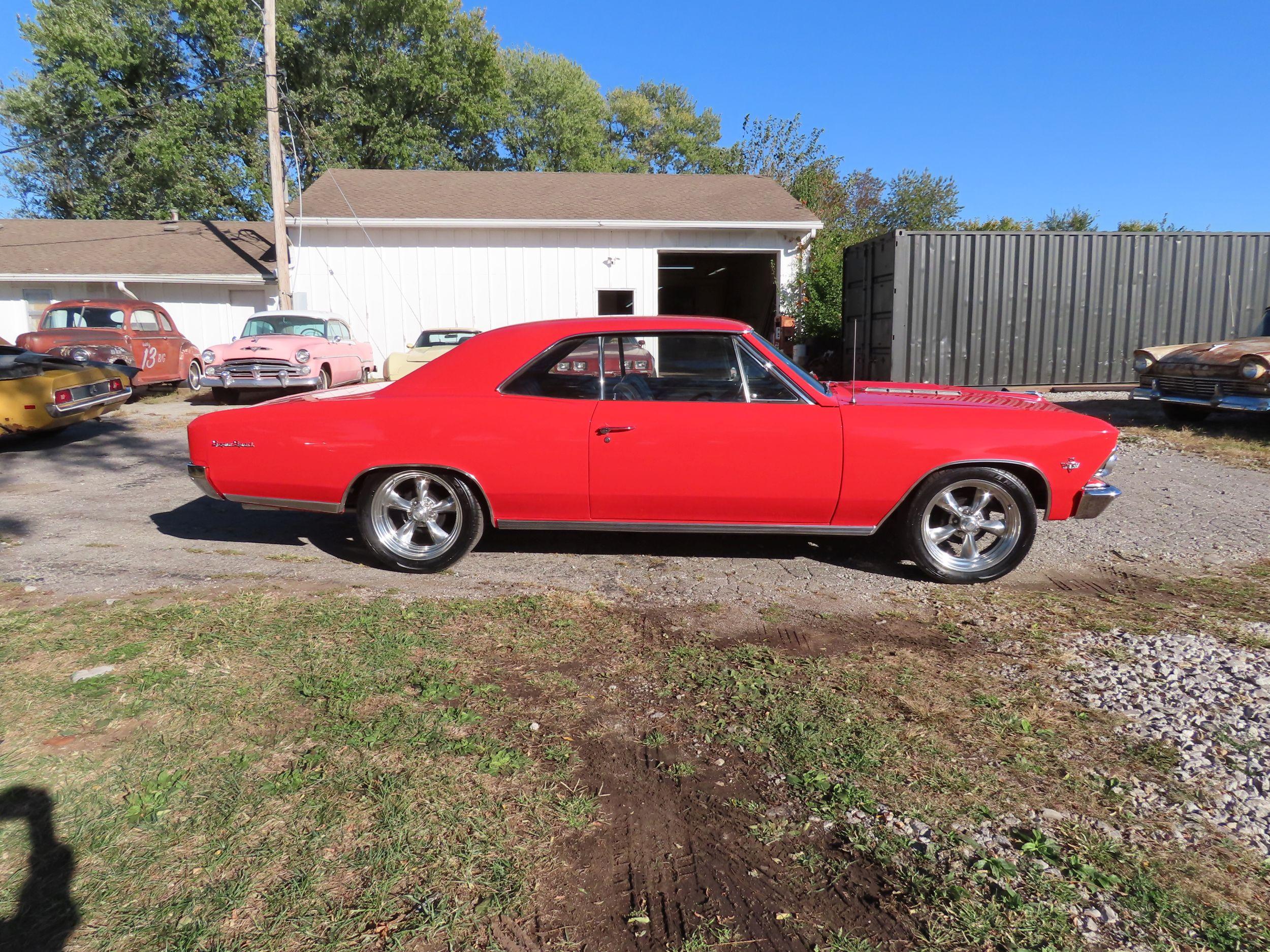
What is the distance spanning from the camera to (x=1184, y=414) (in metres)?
11.3

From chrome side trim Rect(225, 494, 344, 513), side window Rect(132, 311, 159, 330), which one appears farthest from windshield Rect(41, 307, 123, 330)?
A: chrome side trim Rect(225, 494, 344, 513)

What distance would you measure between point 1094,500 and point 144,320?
15870 millimetres

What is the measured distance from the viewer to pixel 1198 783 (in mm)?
2699

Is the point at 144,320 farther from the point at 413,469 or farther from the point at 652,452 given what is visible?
the point at 652,452

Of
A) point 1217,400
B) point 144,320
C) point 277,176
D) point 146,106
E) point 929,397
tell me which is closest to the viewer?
point 929,397

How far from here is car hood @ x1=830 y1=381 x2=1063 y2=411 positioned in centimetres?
479

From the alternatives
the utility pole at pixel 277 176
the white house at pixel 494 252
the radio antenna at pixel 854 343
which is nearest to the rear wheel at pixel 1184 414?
the radio antenna at pixel 854 343

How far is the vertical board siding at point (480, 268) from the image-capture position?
58.5ft

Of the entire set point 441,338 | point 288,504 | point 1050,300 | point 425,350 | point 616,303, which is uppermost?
point 616,303

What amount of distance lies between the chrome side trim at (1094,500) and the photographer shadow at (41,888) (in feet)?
15.6

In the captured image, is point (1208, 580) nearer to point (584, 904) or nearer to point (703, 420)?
→ point (703, 420)

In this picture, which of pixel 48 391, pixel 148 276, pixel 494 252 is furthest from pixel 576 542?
pixel 148 276

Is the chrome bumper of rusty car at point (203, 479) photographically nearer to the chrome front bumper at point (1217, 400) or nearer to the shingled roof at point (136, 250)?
the chrome front bumper at point (1217, 400)

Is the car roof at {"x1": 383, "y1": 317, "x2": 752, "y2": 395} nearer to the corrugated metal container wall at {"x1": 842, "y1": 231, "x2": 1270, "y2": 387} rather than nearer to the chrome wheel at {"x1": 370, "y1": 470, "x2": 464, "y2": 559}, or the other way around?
the chrome wheel at {"x1": 370, "y1": 470, "x2": 464, "y2": 559}
